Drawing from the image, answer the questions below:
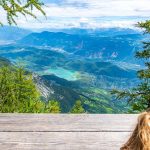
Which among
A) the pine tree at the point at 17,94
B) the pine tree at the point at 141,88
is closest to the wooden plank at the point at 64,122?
the pine tree at the point at 141,88

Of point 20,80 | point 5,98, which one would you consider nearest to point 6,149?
point 5,98

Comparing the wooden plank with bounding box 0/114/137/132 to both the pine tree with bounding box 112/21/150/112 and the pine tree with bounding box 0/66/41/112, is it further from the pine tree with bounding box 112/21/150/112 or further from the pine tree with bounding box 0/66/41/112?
the pine tree with bounding box 0/66/41/112

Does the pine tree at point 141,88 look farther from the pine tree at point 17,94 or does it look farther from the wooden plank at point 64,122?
the wooden plank at point 64,122

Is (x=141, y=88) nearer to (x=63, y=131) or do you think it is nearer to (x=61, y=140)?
(x=63, y=131)

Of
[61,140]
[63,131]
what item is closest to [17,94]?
[63,131]

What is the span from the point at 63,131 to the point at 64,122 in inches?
7.8

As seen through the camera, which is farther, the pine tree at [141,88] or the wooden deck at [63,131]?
the pine tree at [141,88]

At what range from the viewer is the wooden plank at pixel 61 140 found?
2123mm

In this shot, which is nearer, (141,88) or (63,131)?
(63,131)

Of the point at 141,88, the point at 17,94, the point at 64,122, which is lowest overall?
the point at 17,94

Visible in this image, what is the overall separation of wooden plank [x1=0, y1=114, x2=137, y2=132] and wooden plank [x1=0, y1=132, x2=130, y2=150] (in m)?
0.07

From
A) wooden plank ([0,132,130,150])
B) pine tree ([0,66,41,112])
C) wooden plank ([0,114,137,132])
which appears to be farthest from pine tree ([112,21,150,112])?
wooden plank ([0,132,130,150])

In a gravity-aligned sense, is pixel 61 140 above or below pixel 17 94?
above

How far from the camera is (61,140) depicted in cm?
221
